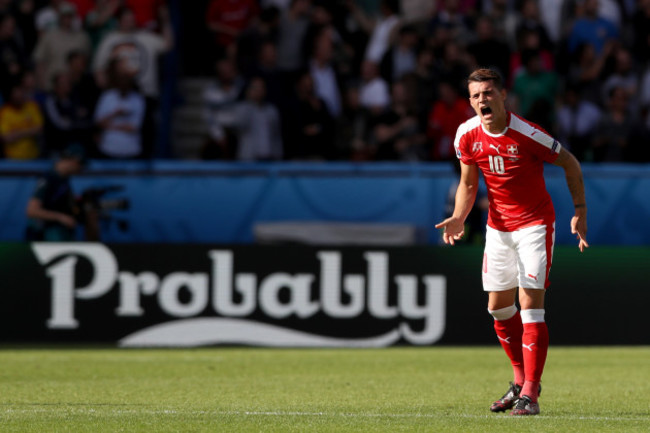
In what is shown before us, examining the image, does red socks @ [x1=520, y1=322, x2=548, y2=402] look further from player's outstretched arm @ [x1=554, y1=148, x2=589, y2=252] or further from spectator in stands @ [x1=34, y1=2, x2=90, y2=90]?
spectator in stands @ [x1=34, y1=2, x2=90, y2=90]

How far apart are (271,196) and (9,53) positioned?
437 cm

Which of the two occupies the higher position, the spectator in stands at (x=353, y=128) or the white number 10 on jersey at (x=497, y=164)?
the white number 10 on jersey at (x=497, y=164)

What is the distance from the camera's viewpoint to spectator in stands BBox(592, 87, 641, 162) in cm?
1507

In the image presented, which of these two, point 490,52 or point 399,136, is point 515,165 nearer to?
point 399,136

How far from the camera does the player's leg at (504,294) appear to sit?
7.33 m

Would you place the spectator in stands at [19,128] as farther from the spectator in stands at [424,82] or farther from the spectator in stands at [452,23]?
the spectator in stands at [452,23]

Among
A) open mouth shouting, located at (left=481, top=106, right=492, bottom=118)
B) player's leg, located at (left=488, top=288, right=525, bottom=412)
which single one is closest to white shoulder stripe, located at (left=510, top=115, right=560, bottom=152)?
open mouth shouting, located at (left=481, top=106, right=492, bottom=118)

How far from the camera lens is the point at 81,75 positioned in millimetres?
15438

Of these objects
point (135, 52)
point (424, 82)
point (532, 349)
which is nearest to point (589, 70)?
point (424, 82)

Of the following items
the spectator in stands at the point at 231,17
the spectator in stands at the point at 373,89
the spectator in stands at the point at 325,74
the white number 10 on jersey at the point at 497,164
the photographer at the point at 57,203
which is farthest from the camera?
the spectator in stands at the point at 231,17

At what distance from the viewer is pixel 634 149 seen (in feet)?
49.5

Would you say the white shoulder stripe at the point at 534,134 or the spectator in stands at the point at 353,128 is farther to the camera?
the spectator in stands at the point at 353,128

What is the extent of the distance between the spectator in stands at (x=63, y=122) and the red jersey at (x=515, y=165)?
8.75 metres

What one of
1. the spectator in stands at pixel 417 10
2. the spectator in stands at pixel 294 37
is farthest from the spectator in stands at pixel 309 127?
the spectator in stands at pixel 417 10
